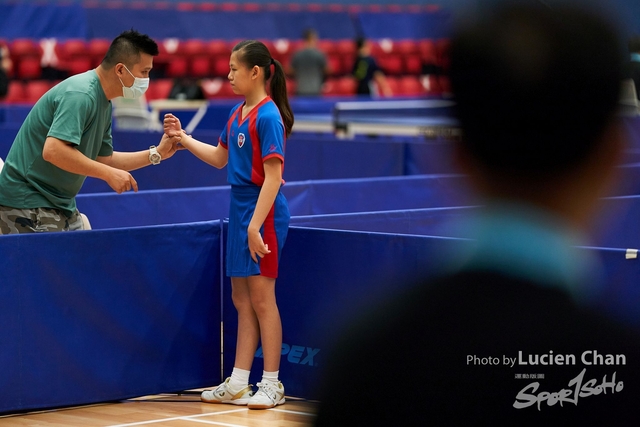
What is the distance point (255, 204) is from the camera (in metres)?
3.49

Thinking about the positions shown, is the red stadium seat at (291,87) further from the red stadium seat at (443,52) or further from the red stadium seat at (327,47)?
the red stadium seat at (443,52)

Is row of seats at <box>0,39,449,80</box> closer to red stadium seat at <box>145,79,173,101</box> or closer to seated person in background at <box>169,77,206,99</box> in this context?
red stadium seat at <box>145,79,173,101</box>

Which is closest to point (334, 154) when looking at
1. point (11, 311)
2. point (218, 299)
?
point (218, 299)

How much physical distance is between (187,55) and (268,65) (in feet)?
48.3

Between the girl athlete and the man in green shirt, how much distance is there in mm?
253

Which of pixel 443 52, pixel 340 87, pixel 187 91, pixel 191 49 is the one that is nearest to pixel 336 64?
pixel 340 87

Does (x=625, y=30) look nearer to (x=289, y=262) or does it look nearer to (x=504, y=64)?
(x=504, y=64)

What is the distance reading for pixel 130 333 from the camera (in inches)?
150

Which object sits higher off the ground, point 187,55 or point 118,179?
point 187,55

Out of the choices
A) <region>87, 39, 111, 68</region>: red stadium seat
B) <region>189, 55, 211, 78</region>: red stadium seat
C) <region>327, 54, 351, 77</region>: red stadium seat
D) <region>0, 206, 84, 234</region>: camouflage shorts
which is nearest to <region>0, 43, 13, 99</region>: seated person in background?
<region>87, 39, 111, 68</region>: red stadium seat

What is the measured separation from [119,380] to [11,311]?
1.77 ft

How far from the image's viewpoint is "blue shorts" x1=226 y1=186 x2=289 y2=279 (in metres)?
3.51

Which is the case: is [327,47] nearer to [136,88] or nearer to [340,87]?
[340,87]

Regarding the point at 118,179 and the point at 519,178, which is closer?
the point at 519,178
